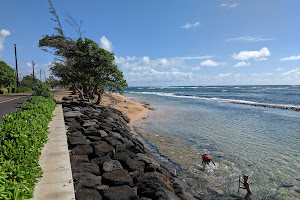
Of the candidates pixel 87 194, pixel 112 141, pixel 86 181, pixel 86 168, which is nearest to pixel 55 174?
pixel 86 181

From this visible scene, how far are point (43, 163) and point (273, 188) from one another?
23.6ft

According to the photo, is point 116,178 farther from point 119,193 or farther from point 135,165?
point 135,165

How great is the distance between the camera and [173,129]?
14.2 m

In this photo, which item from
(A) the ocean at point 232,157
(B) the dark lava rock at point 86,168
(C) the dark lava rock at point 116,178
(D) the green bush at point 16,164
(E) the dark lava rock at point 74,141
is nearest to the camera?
(D) the green bush at point 16,164

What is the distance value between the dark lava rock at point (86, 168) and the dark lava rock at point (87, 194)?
104 centimetres

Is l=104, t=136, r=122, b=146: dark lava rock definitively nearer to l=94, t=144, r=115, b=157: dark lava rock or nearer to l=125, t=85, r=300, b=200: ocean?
l=94, t=144, r=115, b=157: dark lava rock

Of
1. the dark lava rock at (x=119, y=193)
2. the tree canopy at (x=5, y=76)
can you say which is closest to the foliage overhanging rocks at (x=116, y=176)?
the dark lava rock at (x=119, y=193)

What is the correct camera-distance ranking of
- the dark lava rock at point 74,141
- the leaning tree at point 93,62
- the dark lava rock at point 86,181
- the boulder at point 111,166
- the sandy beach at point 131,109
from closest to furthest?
1. the dark lava rock at point 86,181
2. the boulder at point 111,166
3. the dark lava rock at point 74,141
4. the leaning tree at point 93,62
5. the sandy beach at point 131,109

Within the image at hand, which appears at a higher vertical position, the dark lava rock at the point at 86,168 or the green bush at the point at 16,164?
the green bush at the point at 16,164

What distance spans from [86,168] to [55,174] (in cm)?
117

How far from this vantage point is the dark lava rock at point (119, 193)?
412 cm

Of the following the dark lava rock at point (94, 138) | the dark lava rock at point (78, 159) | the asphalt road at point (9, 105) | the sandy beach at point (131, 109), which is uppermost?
the asphalt road at point (9, 105)

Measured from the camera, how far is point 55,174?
13.9 feet

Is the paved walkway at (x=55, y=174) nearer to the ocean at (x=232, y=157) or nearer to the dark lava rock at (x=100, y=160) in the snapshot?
the dark lava rock at (x=100, y=160)
